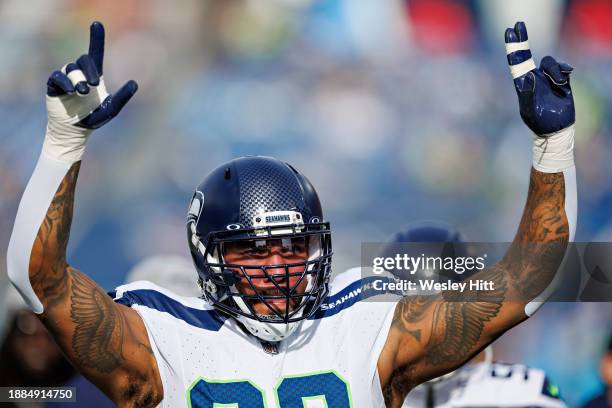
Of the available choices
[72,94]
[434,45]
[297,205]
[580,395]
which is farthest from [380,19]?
[72,94]

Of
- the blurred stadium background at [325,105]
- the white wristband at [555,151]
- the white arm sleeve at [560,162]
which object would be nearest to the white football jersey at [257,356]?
the white arm sleeve at [560,162]

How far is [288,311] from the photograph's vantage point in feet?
6.96

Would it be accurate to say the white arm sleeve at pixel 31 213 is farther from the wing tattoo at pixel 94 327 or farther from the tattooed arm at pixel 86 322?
the wing tattoo at pixel 94 327

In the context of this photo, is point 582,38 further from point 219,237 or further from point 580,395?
point 219,237

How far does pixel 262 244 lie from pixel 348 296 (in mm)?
339

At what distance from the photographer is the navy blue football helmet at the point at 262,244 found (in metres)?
2.15

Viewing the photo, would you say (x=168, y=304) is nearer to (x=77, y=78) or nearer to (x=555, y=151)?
(x=77, y=78)

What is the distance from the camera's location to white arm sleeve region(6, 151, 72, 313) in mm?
1841

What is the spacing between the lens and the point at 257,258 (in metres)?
2.19

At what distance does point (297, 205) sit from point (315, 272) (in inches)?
7.2

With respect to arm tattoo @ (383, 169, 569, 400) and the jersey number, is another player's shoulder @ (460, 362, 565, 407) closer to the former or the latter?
arm tattoo @ (383, 169, 569, 400)

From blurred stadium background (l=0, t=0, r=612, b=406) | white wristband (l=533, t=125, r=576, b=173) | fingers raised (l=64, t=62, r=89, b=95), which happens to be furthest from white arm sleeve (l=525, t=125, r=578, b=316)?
blurred stadium background (l=0, t=0, r=612, b=406)

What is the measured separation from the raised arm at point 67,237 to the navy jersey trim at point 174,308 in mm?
162

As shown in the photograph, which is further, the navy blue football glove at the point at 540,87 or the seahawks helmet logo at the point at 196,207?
the seahawks helmet logo at the point at 196,207
